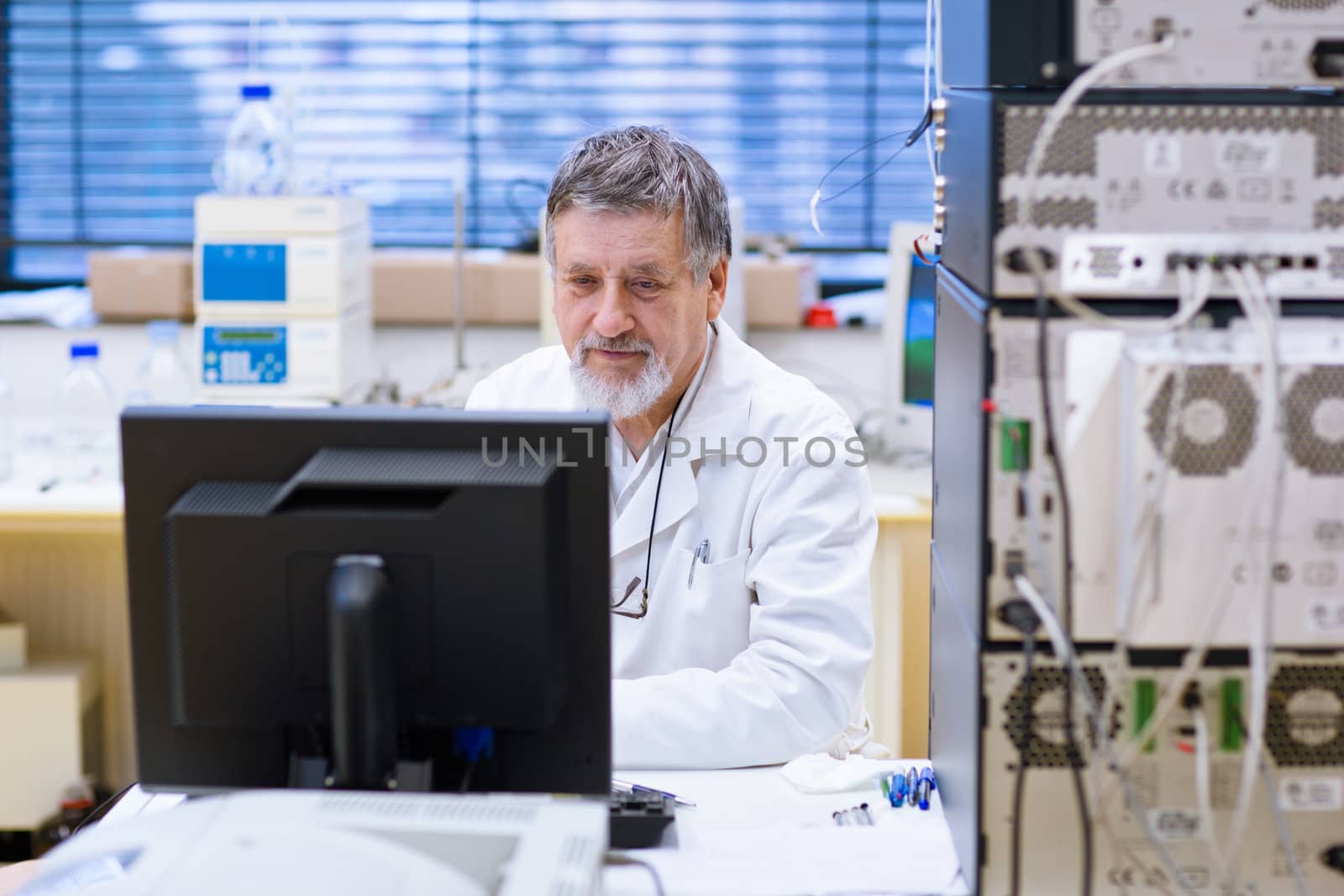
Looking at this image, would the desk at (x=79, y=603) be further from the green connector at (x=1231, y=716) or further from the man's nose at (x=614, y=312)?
the green connector at (x=1231, y=716)

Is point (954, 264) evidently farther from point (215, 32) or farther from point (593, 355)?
point (215, 32)

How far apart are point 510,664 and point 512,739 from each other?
90 mm

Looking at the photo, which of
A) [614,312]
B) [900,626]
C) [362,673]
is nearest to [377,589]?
[362,673]

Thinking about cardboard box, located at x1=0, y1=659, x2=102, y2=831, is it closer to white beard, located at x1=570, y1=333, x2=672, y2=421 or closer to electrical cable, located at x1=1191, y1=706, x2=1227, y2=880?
white beard, located at x1=570, y1=333, x2=672, y2=421

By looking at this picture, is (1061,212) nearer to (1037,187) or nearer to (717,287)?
(1037,187)

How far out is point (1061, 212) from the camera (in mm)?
→ 984

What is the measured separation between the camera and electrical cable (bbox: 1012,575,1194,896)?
0.99 m

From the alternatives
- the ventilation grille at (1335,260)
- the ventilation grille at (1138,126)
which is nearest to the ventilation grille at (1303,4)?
the ventilation grille at (1138,126)

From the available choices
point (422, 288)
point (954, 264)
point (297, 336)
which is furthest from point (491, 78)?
point (954, 264)

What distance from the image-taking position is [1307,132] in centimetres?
99

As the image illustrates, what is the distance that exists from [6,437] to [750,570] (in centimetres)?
167

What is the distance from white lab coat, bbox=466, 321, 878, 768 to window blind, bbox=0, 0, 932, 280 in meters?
1.45

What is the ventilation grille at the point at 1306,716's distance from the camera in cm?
104

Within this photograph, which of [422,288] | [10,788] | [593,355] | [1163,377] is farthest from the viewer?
[422,288]
